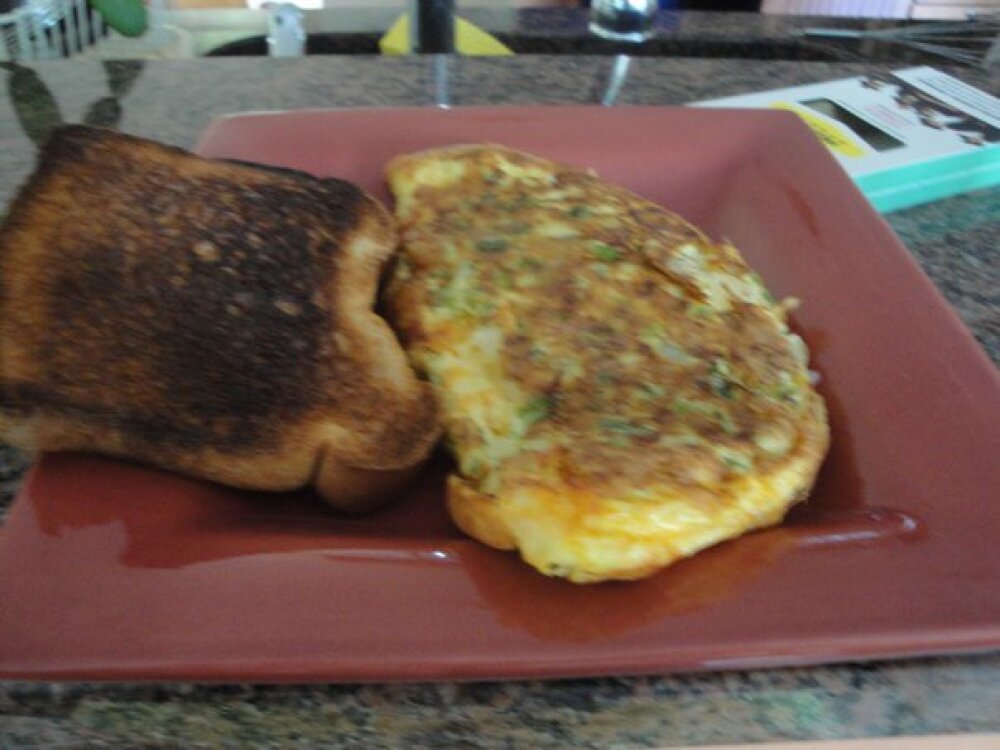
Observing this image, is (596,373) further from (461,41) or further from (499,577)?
(461,41)

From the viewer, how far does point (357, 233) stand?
806 mm

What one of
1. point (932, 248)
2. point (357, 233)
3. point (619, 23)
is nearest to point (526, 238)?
point (357, 233)

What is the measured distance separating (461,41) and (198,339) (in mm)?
1316

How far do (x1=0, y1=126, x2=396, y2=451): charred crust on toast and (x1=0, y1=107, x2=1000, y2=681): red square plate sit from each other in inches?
2.5

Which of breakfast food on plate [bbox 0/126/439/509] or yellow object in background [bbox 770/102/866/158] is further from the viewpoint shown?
yellow object in background [bbox 770/102/866/158]

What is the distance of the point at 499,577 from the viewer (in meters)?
0.54

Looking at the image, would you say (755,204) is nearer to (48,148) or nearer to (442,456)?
(442,456)

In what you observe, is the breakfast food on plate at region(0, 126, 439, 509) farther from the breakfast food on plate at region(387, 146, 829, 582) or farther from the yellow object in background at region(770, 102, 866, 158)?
the yellow object in background at region(770, 102, 866, 158)

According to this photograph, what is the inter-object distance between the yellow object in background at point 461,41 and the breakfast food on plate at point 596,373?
3.25 ft

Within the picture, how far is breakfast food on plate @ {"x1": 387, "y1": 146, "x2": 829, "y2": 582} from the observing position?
55cm

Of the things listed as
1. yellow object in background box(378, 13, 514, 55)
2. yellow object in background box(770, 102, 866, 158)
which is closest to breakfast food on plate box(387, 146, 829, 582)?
yellow object in background box(770, 102, 866, 158)

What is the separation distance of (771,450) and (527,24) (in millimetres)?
1570

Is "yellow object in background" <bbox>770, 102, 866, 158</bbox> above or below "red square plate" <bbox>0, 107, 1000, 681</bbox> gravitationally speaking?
above

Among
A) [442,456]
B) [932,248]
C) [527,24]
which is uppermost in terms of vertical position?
[527,24]
